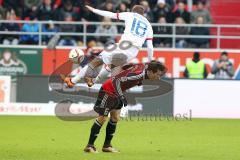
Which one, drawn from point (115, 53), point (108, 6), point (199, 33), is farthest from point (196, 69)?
point (115, 53)

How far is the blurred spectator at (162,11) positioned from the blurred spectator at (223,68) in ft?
9.30

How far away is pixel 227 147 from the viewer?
16.3 meters

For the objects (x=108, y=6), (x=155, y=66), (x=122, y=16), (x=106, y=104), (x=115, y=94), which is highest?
(x=122, y=16)

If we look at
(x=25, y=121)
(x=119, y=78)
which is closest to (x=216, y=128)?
(x=25, y=121)

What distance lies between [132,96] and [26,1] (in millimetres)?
7202

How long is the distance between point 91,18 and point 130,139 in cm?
1163

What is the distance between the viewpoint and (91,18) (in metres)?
→ 28.7

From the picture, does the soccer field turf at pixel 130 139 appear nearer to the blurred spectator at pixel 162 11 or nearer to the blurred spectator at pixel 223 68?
the blurred spectator at pixel 223 68

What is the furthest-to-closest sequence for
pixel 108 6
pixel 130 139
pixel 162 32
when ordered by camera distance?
pixel 162 32 < pixel 108 6 < pixel 130 139

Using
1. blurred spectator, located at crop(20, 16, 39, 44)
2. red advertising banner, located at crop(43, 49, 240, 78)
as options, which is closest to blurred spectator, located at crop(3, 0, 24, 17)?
blurred spectator, located at crop(20, 16, 39, 44)

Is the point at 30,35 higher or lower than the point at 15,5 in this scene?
lower

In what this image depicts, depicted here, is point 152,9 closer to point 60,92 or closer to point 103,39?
point 103,39

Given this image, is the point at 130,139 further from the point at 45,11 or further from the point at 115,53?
the point at 45,11

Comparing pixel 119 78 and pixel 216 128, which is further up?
pixel 119 78
